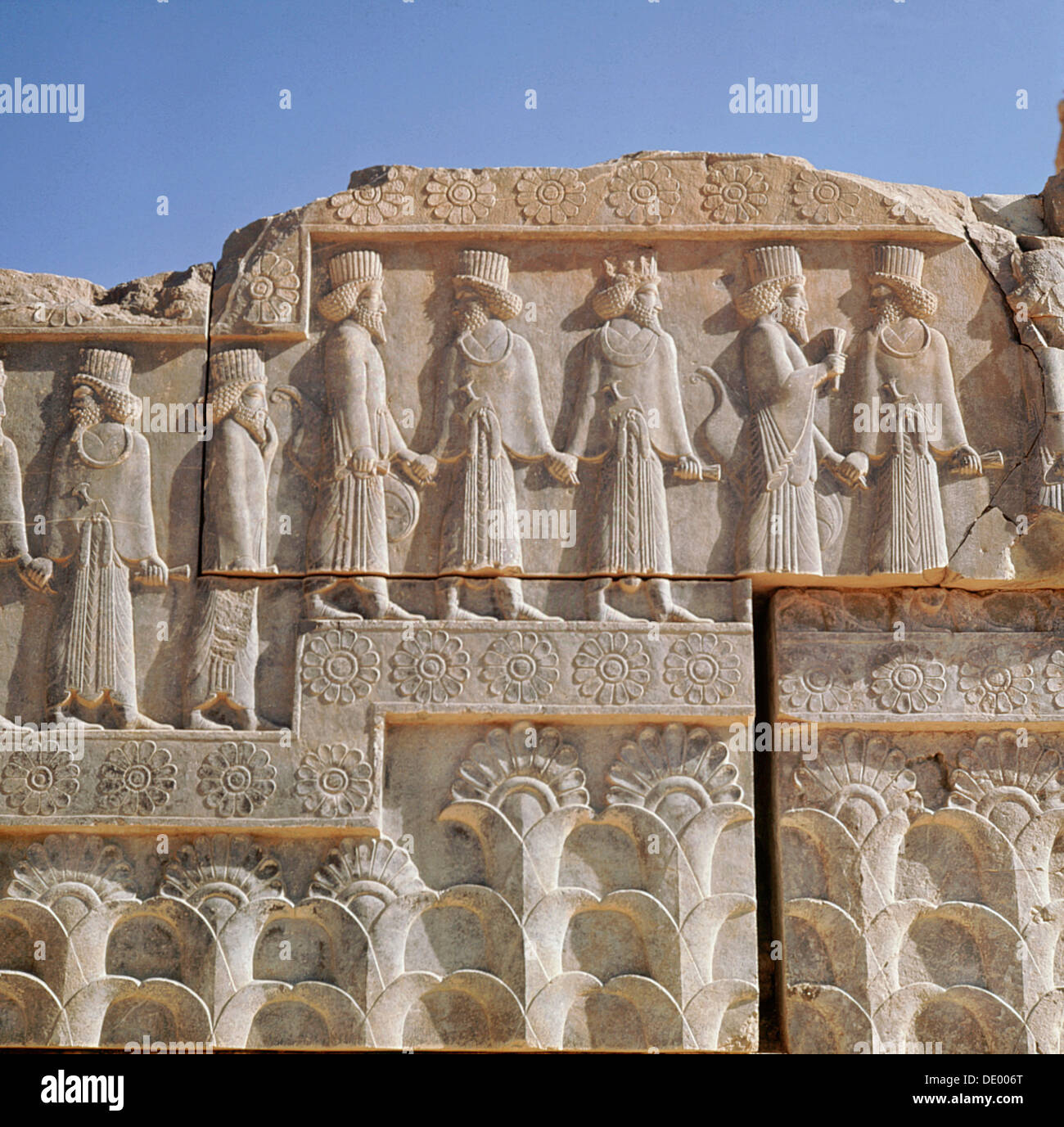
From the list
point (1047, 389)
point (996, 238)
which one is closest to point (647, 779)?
point (1047, 389)

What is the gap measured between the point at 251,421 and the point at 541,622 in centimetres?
149

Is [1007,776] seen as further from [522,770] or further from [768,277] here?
[768,277]

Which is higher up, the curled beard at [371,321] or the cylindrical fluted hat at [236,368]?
the curled beard at [371,321]

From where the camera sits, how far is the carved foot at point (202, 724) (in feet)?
19.5

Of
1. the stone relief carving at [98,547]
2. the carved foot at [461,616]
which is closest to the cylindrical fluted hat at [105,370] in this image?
the stone relief carving at [98,547]

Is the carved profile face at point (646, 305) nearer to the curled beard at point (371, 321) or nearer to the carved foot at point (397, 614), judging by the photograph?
the curled beard at point (371, 321)

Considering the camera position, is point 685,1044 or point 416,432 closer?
point 685,1044

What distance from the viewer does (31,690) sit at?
19.9ft

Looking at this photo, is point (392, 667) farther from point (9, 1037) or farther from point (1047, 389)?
point (1047, 389)

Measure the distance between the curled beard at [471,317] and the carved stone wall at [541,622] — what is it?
0.04ft

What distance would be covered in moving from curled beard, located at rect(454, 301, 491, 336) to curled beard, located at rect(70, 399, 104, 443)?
1557 millimetres

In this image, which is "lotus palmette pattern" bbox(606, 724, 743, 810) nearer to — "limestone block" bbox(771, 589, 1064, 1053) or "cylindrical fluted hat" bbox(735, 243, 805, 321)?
"limestone block" bbox(771, 589, 1064, 1053)
